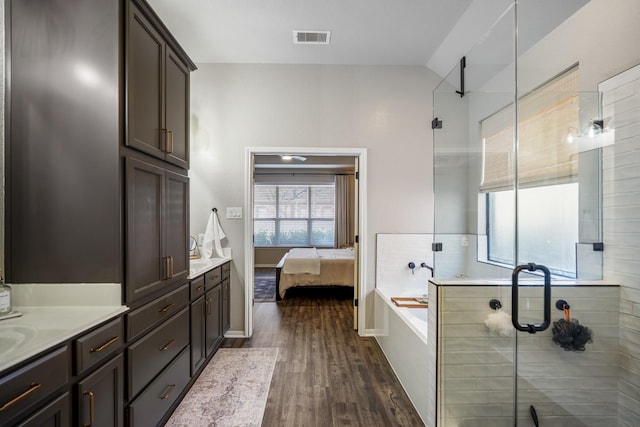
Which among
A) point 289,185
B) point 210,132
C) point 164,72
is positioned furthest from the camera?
point 289,185

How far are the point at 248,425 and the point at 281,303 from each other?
2.61 m

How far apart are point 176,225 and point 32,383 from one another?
113 cm

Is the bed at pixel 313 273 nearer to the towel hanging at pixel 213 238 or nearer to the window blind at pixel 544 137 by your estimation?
the towel hanging at pixel 213 238

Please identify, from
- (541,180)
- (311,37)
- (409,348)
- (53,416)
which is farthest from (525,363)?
(311,37)

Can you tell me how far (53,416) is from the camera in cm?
101

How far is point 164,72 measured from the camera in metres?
1.83

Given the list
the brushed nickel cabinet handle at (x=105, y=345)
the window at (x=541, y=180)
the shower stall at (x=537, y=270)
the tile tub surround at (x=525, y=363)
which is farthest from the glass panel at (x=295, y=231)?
→ the brushed nickel cabinet handle at (x=105, y=345)

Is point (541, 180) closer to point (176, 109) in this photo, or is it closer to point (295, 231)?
point (176, 109)

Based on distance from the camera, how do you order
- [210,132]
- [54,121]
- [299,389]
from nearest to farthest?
[54,121], [299,389], [210,132]

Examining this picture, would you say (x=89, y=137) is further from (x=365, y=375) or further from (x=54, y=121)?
(x=365, y=375)

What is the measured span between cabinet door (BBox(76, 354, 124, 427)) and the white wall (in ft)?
6.18

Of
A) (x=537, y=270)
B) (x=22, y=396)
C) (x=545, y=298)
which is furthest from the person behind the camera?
(x=537, y=270)

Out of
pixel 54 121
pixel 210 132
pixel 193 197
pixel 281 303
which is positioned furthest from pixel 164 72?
pixel 281 303

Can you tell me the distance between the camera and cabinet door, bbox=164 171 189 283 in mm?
1846
